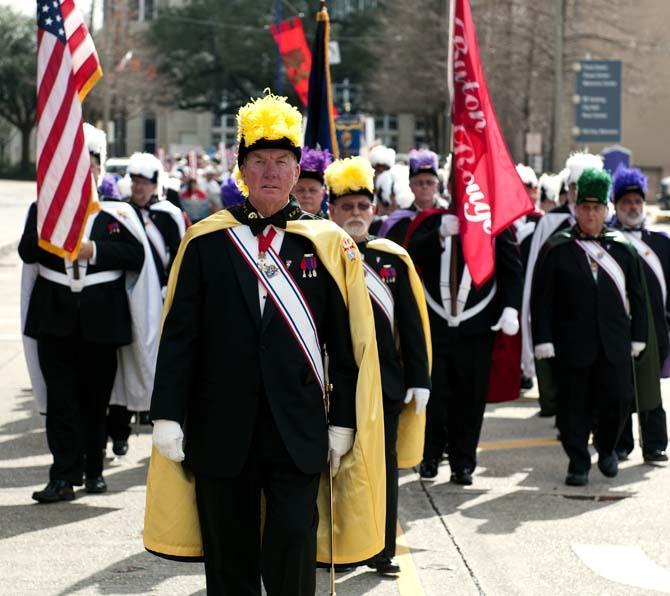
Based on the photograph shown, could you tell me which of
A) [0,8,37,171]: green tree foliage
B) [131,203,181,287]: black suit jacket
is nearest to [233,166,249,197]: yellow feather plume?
[131,203,181,287]: black suit jacket

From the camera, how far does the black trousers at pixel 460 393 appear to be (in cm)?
899

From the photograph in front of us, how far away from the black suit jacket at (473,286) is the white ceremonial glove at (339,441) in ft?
13.4

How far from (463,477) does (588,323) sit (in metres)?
1.23

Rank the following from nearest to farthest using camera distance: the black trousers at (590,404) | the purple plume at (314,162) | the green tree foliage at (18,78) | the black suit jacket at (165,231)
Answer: the purple plume at (314,162), the black trousers at (590,404), the black suit jacket at (165,231), the green tree foliage at (18,78)

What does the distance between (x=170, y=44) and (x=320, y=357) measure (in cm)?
8269

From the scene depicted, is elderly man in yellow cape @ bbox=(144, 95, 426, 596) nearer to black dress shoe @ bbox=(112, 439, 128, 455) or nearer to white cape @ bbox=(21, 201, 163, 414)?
white cape @ bbox=(21, 201, 163, 414)

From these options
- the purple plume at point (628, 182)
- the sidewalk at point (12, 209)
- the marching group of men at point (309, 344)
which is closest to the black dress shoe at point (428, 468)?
the marching group of men at point (309, 344)

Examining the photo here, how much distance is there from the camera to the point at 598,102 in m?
31.2

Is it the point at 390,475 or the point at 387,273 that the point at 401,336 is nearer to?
the point at 387,273

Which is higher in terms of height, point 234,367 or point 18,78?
point 18,78

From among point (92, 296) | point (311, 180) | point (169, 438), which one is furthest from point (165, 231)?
point (169, 438)

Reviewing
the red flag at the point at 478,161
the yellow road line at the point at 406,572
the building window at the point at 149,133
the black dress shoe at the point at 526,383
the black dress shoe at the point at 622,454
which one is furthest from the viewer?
the building window at the point at 149,133

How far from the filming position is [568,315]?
30.1ft

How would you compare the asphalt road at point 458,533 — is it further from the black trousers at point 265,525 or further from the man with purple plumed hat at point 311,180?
the man with purple plumed hat at point 311,180
